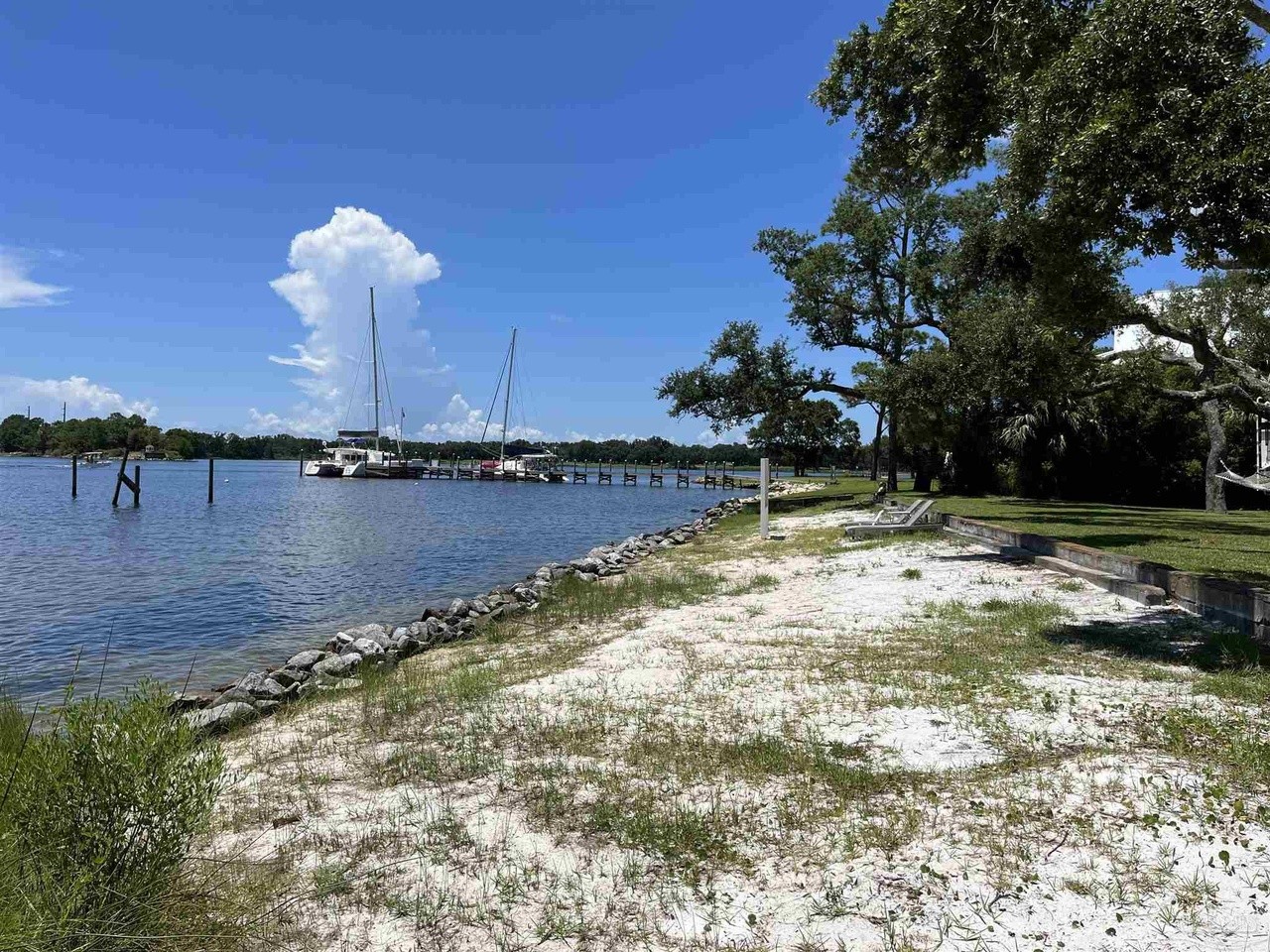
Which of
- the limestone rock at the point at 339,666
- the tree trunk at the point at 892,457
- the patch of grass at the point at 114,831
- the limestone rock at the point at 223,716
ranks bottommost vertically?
the limestone rock at the point at 339,666

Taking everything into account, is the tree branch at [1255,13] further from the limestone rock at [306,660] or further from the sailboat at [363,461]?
the sailboat at [363,461]

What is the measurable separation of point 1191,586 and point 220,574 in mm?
20808

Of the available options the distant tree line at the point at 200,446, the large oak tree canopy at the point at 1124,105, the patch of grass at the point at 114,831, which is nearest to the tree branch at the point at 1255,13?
the large oak tree canopy at the point at 1124,105

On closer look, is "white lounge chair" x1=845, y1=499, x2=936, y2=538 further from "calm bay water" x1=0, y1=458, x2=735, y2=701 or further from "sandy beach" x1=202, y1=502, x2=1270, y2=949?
"sandy beach" x1=202, y1=502, x2=1270, y2=949

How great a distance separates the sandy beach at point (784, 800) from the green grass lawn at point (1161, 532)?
325 centimetres

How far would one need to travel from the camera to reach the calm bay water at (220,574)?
467 inches

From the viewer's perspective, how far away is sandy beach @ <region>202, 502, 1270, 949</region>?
328 cm

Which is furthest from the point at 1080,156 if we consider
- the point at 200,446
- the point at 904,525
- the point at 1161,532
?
the point at 200,446

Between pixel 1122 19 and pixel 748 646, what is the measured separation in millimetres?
6657

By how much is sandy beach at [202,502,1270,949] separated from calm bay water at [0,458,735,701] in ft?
14.3

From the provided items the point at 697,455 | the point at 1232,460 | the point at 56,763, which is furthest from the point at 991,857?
the point at 697,455

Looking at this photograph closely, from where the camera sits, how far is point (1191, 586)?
914 cm

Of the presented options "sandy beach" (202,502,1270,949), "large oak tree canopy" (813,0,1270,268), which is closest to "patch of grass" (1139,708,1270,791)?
"sandy beach" (202,502,1270,949)

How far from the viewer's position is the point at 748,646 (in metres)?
8.62
